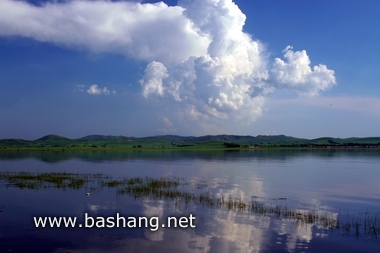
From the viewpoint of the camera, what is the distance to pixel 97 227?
16.7 m

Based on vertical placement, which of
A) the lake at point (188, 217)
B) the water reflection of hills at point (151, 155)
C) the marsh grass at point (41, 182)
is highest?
the water reflection of hills at point (151, 155)

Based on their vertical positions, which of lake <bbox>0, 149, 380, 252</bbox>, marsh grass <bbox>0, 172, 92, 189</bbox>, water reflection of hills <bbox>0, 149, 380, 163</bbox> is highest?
water reflection of hills <bbox>0, 149, 380, 163</bbox>

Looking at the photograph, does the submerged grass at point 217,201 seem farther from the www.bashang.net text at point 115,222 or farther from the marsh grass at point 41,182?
the www.bashang.net text at point 115,222

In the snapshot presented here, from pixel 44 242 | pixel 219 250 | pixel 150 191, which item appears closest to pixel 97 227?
→ pixel 44 242

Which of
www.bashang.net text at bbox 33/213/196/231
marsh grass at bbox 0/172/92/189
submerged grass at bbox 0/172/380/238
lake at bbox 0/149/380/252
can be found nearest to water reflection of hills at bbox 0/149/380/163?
marsh grass at bbox 0/172/92/189

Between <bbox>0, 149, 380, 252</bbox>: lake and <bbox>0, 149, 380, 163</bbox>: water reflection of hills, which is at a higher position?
<bbox>0, 149, 380, 163</bbox>: water reflection of hills

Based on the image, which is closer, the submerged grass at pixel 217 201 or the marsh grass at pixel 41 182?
the submerged grass at pixel 217 201

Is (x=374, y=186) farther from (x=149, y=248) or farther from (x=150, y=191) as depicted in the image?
(x=149, y=248)

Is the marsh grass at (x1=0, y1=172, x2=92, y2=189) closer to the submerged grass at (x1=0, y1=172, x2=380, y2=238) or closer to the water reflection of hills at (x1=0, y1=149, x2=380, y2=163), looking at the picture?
the submerged grass at (x1=0, y1=172, x2=380, y2=238)

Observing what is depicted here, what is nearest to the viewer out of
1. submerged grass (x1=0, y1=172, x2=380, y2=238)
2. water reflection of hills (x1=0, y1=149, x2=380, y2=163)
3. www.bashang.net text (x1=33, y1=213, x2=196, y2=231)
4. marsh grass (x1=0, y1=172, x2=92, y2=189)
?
www.bashang.net text (x1=33, y1=213, x2=196, y2=231)

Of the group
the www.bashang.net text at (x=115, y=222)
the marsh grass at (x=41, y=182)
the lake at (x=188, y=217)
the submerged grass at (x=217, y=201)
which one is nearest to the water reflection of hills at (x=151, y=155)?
the marsh grass at (x=41, y=182)

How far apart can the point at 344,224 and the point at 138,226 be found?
9905 mm

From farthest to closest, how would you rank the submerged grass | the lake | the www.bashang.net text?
the submerged grass, the www.bashang.net text, the lake

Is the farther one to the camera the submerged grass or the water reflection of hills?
the water reflection of hills
